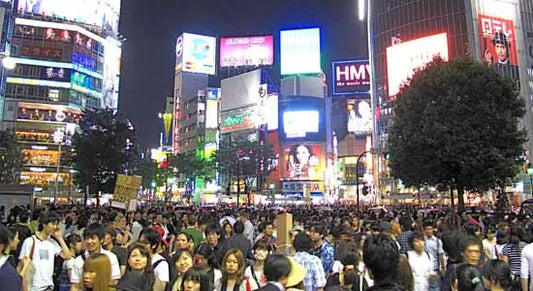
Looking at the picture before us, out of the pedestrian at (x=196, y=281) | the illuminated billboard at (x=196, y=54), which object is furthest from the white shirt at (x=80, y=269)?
the illuminated billboard at (x=196, y=54)

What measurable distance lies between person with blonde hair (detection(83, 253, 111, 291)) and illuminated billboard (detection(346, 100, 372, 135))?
3805 inches

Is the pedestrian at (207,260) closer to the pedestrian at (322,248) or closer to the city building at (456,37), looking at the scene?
the pedestrian at (322,248)

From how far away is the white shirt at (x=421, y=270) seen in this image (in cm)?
616

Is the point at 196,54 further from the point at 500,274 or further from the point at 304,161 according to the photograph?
the point at 500,274

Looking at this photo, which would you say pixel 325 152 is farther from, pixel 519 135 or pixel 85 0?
pixel 519 135

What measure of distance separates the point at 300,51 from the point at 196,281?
82.6 m

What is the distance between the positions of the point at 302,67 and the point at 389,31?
54.8 ft

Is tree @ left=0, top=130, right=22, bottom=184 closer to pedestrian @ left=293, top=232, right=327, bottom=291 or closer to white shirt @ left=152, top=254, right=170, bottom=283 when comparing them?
white shirt @ left=152, top=254, right=170, bottom=283

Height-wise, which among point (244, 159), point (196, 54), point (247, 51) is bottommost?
point (244, 159)

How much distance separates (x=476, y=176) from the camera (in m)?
24.5

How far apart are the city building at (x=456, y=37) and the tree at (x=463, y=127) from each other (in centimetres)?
3817

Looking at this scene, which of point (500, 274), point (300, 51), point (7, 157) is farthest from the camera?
point (300, 51)

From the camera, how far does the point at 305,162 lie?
261ft

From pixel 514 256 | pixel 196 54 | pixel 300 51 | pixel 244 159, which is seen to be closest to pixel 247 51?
pixel 300 51
